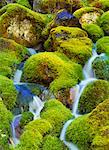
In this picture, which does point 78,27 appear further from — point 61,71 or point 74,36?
point 61,71

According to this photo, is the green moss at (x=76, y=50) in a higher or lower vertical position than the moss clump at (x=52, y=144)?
higher

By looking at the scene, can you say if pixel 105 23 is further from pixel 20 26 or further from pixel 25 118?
pixel 25 118

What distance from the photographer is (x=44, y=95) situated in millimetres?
9320

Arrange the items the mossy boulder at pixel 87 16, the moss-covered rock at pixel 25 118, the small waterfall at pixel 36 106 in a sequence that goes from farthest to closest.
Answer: the mossy boulder at pixel 87 16 < the small waterfall at pixel 36 106 < the moss-covered rock at pixel 25 118

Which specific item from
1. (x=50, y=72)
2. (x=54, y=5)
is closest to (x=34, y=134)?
(x=50, y=72)

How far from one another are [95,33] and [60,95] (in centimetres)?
437

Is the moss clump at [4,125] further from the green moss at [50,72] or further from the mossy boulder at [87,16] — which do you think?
the mossy boulder at [87,16]

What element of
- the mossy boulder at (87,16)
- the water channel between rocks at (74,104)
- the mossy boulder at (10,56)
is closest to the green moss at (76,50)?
the water channel between rocks at (74,104)

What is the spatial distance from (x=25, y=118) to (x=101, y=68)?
295cm

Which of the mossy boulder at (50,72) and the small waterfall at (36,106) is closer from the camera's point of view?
the small waterfall at (36,106)

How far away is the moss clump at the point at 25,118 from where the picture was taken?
26.6 ft

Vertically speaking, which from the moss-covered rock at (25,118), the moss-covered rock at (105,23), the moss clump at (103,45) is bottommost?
the moss-covered rock at (25,118)

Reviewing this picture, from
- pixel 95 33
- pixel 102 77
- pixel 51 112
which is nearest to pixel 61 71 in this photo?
pixel 102 77

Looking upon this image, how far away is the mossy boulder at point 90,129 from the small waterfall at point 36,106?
1.16 meters
